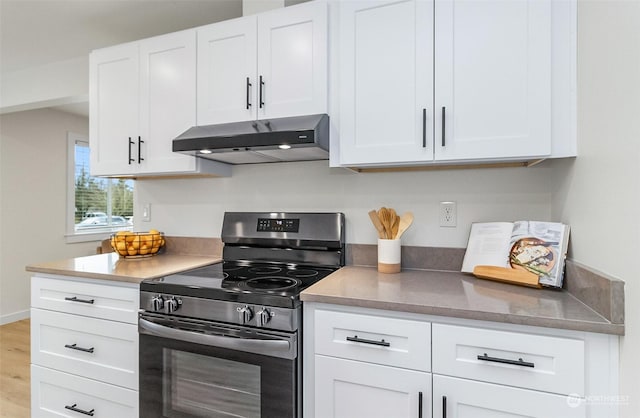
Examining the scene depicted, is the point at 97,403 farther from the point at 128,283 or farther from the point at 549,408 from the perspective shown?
the point at 549,408

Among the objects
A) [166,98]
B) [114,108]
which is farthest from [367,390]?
[114,108]

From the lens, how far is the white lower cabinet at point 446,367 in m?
0.98

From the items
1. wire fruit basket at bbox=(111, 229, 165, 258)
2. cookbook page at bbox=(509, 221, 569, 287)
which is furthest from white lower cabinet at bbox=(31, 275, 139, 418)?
cookbook page at bbox=(509, 221, 569, 287)

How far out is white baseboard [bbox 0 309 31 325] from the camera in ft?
12.3

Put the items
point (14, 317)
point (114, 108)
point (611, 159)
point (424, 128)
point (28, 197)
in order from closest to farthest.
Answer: point (611, 159)
point (424, 128)
point (114, 108)
point (14, 317)
point (28, 197)

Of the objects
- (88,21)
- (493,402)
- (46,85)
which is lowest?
(493,402)

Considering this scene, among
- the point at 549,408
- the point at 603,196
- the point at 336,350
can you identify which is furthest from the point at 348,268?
the point at 603,196

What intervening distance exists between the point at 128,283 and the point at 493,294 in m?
1.61

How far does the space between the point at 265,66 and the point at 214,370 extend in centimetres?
145

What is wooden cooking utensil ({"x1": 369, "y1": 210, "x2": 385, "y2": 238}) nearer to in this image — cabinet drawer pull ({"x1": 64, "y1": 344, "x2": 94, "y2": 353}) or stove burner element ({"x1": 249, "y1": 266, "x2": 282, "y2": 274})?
stove burner element ({"x1": 249, "y1": 266, "x2": 282, "y2": 274})

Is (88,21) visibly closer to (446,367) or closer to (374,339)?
(374,339)

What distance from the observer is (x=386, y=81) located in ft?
4.89

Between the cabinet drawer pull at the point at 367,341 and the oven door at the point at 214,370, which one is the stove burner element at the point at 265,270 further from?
the cabinet drawer pull at the point at 367,341

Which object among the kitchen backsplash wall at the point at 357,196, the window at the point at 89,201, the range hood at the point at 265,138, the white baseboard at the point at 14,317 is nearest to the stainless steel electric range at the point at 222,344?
the kitchen backsplash wall at the point at 357,196
